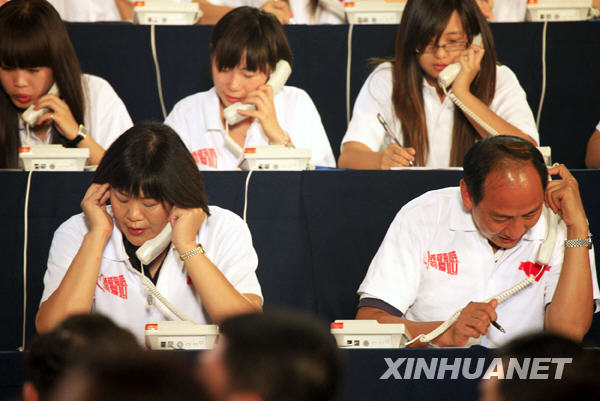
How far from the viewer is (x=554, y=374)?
44.0 inches

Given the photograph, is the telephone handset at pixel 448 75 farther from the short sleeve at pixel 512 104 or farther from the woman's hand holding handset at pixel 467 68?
the short sleeve at pixel 512 104

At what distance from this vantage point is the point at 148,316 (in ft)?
8.39

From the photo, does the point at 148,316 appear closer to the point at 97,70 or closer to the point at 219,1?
the point at 97,70

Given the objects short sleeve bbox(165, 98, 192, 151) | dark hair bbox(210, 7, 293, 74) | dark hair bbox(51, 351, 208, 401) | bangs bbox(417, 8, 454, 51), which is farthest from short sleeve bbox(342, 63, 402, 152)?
dark hair bbox(51, 351, 208, 401)

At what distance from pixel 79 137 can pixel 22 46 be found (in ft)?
1.16

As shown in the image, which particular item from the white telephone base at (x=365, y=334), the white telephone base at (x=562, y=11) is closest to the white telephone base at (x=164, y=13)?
the white telephone base at (x=562, y=11)

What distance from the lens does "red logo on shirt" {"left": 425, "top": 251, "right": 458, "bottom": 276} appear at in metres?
2.60

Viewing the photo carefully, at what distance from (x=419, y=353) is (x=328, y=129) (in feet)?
6.14

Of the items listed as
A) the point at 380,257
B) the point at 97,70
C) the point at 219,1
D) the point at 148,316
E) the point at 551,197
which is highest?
the point at 219,1

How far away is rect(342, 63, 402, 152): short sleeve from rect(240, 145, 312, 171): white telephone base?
46 centimetres

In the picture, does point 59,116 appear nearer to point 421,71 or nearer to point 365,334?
point 421,71

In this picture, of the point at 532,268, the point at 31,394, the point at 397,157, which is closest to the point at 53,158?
the point at 397,157

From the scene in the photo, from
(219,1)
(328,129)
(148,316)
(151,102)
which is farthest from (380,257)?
(219,1)

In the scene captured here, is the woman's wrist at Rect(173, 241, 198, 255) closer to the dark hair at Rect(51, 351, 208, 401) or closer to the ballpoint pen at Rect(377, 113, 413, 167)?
the ballpoint pen at Rect(377, 113, 413, 167)
